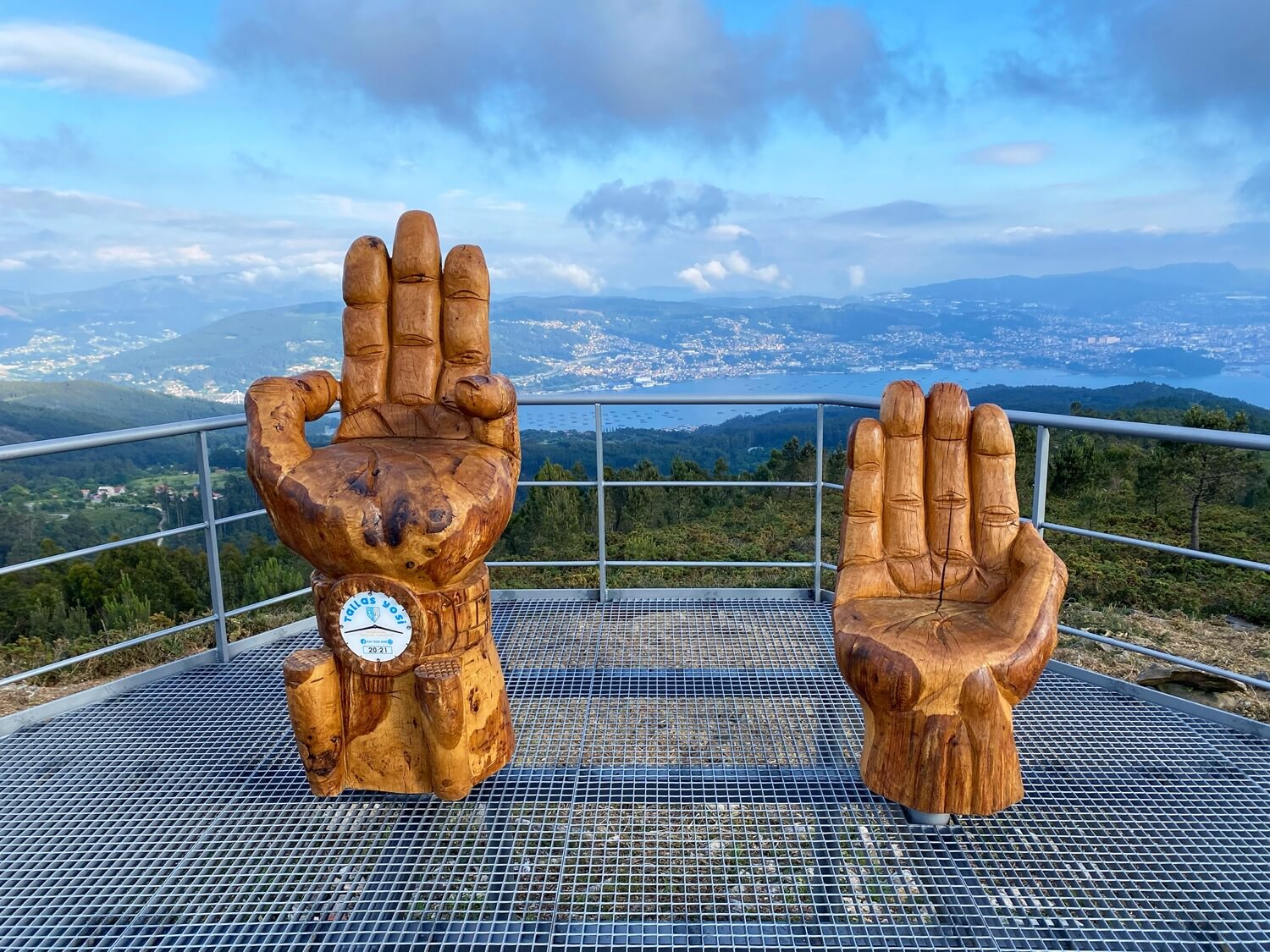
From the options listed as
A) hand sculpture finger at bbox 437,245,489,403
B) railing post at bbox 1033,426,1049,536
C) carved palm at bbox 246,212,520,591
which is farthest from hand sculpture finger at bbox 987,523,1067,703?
hand sculpture finger at bbox 437,245,489,403

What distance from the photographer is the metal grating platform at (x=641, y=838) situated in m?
1.91

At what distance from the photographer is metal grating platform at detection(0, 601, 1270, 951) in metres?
1.91

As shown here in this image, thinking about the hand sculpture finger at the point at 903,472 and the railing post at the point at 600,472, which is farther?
the railing post at the point at 600,472

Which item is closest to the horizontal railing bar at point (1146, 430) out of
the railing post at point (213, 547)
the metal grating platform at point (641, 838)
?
the metal grating platform at point (641, 838)

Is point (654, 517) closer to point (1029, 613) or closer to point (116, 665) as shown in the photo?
point (116, 665)

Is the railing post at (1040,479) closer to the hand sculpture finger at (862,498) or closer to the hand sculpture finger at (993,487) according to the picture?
the hand sculpture finger at (993,487)

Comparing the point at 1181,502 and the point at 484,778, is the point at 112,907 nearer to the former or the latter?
the point at 484,778

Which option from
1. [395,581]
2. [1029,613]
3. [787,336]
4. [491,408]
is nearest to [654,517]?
[787,336]

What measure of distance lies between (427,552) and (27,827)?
149cm

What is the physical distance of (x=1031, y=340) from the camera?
552 inches

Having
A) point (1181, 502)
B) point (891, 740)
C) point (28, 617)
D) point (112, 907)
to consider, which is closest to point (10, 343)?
point (28, 617)

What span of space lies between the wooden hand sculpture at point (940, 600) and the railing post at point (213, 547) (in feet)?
8.16

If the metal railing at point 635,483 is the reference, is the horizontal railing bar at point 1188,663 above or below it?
below

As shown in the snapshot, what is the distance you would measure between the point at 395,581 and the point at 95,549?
1.23 metres
